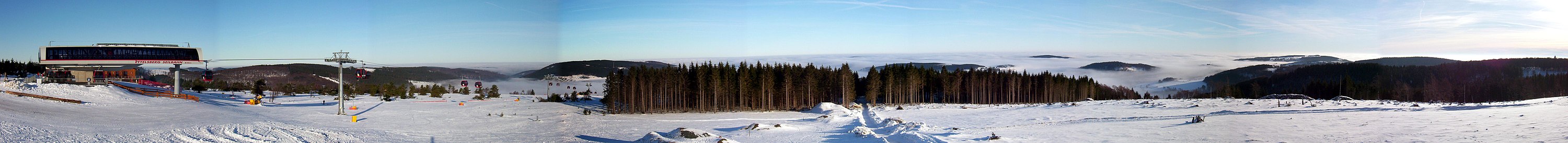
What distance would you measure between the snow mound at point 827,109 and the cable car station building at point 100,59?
31.4 m

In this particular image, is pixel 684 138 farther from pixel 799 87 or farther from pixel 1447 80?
pixel 1447 80

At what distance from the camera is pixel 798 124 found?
1015 inches

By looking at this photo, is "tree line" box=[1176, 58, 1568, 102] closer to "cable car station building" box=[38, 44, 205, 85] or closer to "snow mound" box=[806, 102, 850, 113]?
"snow mound" box=[806, 102, 850, 113]

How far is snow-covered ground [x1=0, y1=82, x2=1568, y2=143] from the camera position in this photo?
43.7 ft

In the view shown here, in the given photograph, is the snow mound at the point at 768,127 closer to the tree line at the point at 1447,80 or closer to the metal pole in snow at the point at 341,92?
the metal pole in snow at the point at 341,92

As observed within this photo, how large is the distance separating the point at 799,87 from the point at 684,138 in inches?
912

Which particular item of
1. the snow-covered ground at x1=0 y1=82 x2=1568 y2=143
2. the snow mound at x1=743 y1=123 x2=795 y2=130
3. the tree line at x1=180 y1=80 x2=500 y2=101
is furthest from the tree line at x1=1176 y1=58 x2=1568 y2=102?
the tree line at x1=180 y1=80 x2=500 y2=101

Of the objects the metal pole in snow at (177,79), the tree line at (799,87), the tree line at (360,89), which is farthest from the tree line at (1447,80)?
the metal pole in snow at (177,79)

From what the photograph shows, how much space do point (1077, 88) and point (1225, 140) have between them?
53437 millimetres

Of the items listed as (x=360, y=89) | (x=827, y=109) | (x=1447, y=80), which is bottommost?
(x=827, y=109)

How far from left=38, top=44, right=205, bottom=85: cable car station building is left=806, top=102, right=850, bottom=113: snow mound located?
31.4 metres

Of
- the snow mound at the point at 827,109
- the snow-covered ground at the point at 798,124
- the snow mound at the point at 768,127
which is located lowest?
the snow mound at the point at 827,109

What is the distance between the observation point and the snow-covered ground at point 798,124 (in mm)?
13305

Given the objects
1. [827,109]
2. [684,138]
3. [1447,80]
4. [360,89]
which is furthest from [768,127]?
[360,89]
